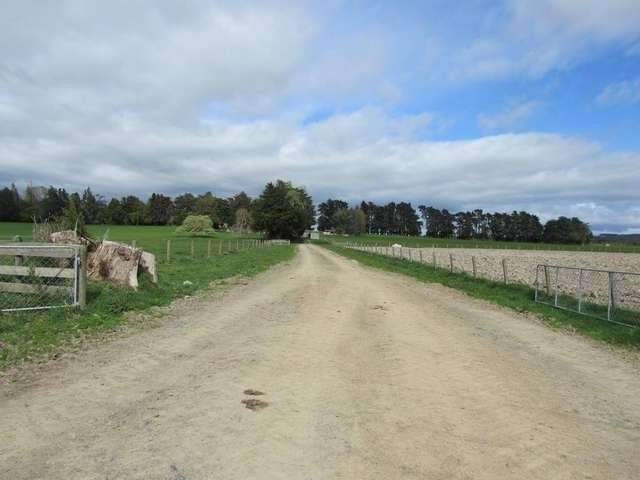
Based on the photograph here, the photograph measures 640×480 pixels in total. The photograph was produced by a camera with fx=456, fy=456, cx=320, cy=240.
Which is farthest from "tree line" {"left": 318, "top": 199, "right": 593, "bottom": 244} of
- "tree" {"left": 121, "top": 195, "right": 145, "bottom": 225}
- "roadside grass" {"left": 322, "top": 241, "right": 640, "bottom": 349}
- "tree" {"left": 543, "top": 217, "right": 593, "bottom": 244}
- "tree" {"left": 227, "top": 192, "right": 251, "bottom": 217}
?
"roadside grass" {"left": 322, "top": 241, "right": 640, "bottom": 349}

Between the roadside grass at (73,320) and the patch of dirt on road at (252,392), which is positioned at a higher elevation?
the roadside grass at (73,320)

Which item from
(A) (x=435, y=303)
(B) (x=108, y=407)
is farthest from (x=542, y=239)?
(B) (x=108, y=407)

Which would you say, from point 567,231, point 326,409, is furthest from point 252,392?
point 567,231

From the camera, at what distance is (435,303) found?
13.8m

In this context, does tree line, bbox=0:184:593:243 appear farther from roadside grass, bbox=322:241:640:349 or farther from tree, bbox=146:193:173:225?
roadside grass, bbox=322:241:640:349

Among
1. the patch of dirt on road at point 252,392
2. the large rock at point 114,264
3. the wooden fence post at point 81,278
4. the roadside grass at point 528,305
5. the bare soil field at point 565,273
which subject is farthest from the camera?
the bare soil field at point 565,273

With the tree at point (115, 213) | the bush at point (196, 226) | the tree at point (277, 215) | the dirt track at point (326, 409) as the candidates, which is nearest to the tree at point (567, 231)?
the tree at point (277, 215)

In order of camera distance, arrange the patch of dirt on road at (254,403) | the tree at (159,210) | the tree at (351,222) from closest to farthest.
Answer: the patch of dirt on road at (254,403), the tree at (159,210), the tree at (351,222)

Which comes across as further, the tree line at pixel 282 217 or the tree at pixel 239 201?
the tree at pixel 239 201

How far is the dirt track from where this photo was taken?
3766 mm

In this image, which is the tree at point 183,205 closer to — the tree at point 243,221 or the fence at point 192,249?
the tree at point 243,221

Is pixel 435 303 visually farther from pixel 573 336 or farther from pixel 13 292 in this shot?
pixel 13 292

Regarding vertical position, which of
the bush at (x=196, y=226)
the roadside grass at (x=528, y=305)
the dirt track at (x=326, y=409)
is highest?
the bush at (x=196, y=226)

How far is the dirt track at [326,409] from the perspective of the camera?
377cm
